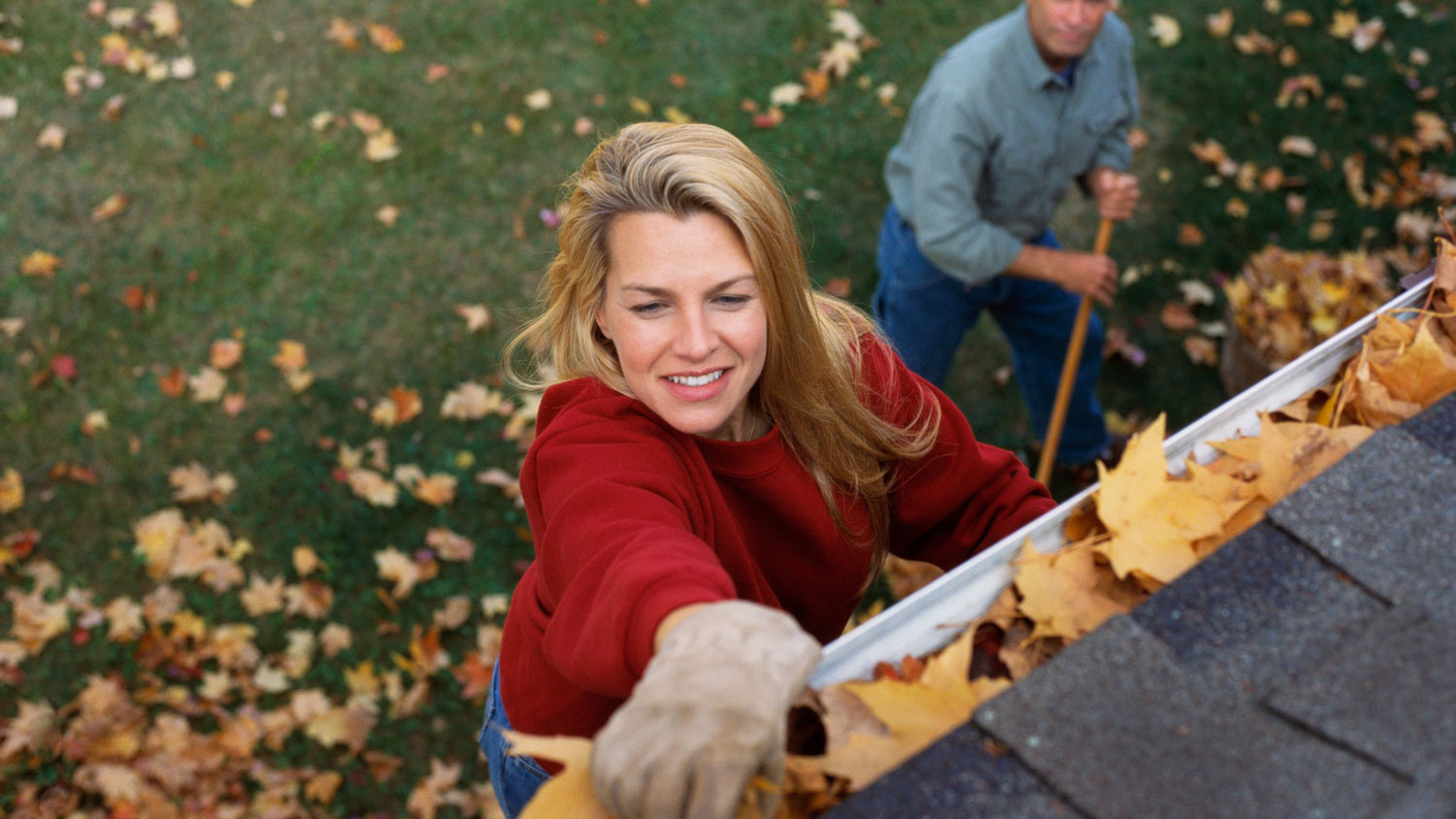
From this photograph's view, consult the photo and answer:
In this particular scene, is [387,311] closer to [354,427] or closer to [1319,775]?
[354,427]

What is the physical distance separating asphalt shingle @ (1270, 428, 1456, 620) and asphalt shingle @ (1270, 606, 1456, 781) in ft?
0.16

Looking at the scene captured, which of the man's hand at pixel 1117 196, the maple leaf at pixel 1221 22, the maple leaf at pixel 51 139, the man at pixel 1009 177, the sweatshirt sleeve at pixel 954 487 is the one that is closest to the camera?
the sweatshirt sleeve at pixel 954 487

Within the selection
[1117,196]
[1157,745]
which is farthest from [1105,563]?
[1117,196]

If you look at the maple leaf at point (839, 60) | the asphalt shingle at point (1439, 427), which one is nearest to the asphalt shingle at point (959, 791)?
the asphalt shingle at point (1439, 427)

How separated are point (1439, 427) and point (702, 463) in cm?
107

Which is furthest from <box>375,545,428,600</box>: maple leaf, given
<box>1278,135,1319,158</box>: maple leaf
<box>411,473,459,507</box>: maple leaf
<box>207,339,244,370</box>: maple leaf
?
<box>1278,135,1319,158</box>: maple leaf

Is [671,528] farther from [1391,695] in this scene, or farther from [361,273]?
[361,273]

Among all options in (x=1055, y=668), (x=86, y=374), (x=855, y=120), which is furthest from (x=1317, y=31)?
(x=86, y=374)

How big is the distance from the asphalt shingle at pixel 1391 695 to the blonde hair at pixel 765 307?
3.35 ft

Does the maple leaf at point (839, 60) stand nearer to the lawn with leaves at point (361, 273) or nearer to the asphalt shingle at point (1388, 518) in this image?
the lawn with leaves at point (361, 273)

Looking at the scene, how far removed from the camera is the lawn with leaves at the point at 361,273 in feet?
13.0

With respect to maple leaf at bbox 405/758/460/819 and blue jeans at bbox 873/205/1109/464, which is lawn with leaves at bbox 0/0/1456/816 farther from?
blue jeans at bbox 873/205/1109/464

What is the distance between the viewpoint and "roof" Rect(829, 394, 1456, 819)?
3.01ft

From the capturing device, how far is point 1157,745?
0.96 m
